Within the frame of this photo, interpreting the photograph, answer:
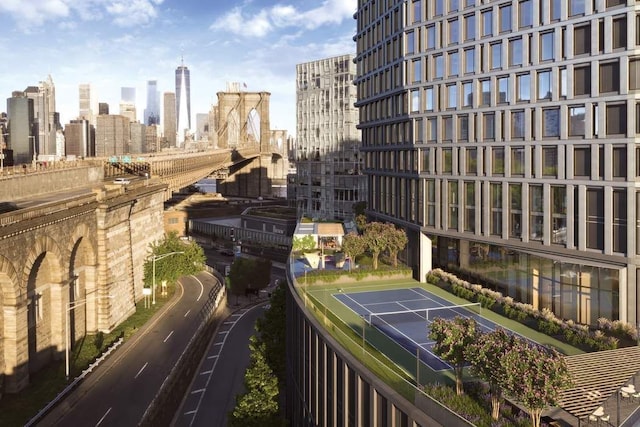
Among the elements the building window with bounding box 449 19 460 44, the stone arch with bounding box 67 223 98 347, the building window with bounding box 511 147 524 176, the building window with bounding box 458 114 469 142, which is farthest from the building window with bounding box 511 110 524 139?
the stone arch with bounding box 67 223 98 347

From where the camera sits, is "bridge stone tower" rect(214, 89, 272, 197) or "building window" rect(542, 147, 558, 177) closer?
"building window" rect(542, 147, 558, 177)

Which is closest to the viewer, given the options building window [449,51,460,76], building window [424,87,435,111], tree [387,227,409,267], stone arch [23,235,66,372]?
building window [449,51,460,76]

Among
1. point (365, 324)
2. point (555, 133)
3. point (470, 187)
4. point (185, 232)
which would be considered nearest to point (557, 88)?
point (555, 133)

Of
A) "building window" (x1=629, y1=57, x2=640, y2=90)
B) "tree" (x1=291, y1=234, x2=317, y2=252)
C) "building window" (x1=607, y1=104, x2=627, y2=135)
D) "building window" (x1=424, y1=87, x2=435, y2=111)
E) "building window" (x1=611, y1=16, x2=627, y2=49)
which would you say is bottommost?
"tree" (x1=291, y1=234, x2=317, y2=252)

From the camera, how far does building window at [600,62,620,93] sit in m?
31.3

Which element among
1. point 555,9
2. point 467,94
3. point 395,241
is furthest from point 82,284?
point 555,9

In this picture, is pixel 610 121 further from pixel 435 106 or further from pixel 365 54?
pixel 365 54

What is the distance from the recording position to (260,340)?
147 ft

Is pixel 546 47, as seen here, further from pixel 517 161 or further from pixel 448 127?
pixel 448 127

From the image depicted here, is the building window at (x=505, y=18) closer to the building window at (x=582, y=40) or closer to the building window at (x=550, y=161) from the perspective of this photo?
the building window at (x=582, y=40)

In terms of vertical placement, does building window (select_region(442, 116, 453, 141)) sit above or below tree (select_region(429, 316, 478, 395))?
above

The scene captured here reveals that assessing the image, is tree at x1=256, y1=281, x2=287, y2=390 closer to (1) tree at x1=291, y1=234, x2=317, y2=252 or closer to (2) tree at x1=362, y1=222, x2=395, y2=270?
(1) tree at x1=291, y1=234, x2=317, y2=252

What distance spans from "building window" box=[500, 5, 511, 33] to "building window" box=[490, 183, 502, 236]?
10111mm

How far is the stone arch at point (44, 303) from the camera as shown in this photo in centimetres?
4353
